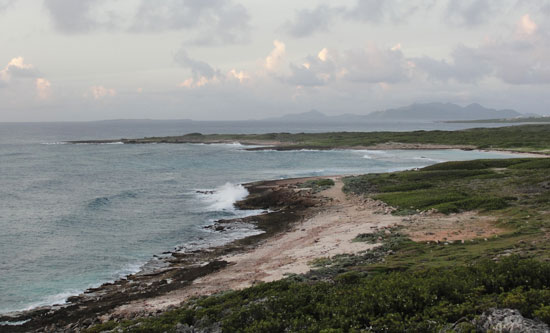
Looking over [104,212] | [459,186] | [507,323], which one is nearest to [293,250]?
[507,323]

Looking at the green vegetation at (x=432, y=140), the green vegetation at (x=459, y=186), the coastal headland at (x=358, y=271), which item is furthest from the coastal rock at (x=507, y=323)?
the green vegetation at (x=432, y=140)

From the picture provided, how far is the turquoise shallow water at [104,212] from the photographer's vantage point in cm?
2380

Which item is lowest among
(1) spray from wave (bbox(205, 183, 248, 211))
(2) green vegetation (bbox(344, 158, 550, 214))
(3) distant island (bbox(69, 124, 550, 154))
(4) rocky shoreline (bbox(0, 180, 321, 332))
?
(4) rocky shoreline (bbox(0, 180, 321, 332))

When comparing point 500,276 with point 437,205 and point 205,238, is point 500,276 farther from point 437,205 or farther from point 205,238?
point 205,238

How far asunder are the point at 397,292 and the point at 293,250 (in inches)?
508

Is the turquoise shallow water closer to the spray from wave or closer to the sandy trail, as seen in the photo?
the spray from wave

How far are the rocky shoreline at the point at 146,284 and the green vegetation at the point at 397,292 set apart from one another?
3509 millimetres

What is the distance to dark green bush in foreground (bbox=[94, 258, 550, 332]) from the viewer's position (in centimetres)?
995

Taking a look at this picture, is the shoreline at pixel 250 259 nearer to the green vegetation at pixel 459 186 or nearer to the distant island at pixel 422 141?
the green vegetation at pixel 459 186

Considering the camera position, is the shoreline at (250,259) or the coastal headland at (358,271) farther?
the shoreline at (250,259)

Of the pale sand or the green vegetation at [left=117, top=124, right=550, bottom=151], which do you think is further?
the green vegetation at [left=117, top=124, right=550, bottom=151]

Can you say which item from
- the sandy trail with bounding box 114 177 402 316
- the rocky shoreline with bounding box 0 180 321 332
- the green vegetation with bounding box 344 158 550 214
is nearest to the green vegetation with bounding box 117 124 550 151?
the green vegetation with bounding box 344 158 550 214

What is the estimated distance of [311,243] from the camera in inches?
985

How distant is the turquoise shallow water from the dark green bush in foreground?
12385 millimetres
